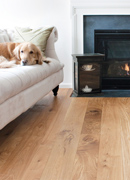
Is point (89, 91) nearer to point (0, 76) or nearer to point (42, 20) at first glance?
point (42, 20)

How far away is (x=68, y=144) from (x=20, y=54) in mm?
1263

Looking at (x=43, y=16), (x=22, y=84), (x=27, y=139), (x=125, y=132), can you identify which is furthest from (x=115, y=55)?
(x=27, y=139)

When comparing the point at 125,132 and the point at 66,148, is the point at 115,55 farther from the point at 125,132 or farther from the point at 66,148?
the point at 66,148

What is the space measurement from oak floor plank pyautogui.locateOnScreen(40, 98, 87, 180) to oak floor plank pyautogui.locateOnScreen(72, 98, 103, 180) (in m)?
0.04

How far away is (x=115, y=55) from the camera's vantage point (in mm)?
4086

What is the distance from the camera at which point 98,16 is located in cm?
398

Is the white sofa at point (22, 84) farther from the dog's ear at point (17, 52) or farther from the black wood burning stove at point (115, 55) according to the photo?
the black wood burning stove at point (115, 55)

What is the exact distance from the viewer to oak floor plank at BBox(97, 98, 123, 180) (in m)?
1.52

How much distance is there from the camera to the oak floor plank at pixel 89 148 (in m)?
1.53

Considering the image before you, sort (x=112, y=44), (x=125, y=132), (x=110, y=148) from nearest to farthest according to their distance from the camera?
(x=110, y=148)
(x=125, y=132)
(x=112, y=44)

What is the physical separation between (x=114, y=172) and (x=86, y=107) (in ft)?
5.03

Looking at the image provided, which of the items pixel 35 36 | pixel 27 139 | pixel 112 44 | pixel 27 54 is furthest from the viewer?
pixel 112 44

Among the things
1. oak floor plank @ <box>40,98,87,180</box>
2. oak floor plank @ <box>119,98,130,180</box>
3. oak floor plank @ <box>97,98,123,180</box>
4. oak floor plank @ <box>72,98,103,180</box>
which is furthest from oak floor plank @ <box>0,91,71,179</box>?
oak floor plank @ <box>119,98,130,180</box>

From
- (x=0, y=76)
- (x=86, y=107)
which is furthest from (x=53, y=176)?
(x=86, y=107)
